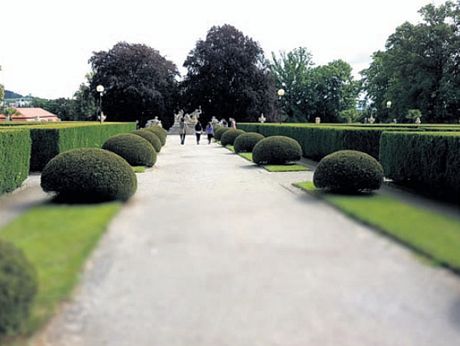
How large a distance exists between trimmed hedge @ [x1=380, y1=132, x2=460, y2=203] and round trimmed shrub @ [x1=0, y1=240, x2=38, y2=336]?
8.72 meters

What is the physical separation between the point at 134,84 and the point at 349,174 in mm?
52194

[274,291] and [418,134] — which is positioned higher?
[418,134]

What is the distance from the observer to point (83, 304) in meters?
4.55

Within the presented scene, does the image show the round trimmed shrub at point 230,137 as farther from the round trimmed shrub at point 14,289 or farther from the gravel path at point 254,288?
the round trimmed shrub at point 14,289

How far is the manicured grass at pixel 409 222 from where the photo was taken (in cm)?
641

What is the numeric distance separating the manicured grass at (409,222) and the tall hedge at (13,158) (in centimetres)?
669

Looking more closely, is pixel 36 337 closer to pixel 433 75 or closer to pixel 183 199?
pixel 183 199

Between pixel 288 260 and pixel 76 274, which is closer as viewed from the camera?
pixel 76 274

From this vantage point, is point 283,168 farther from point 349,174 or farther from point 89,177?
point 89,177

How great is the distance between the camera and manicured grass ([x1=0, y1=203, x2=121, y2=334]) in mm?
4637

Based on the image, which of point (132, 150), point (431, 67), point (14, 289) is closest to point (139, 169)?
point (132, 150)

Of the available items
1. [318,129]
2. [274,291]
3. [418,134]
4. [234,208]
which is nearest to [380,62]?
[318,129]

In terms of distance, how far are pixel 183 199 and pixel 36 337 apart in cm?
669

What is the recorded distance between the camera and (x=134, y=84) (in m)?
60.1
